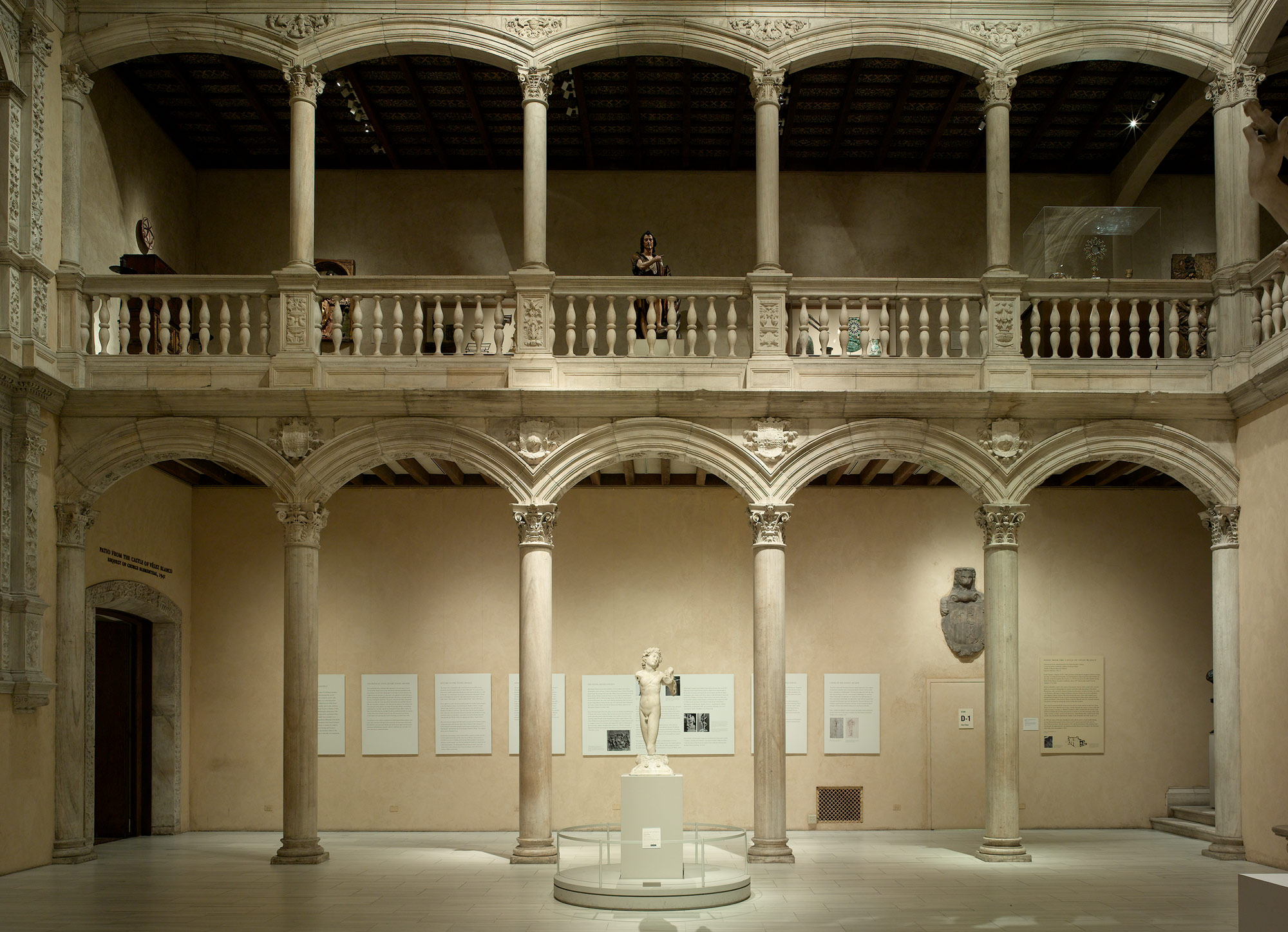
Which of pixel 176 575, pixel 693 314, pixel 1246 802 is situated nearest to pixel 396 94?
pixel 693 314

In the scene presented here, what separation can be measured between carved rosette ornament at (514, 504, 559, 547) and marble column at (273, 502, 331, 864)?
5.57 ft

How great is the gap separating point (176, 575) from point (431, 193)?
500cm

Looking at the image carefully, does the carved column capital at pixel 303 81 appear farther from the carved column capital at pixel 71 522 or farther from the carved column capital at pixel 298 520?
the carved column capital at pixel 71 522

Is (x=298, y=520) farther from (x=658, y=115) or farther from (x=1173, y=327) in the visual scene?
(x=1173, y=327)

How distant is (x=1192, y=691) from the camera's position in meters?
13.8

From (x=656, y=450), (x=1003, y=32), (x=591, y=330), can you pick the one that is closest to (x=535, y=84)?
(x=591, y=330)

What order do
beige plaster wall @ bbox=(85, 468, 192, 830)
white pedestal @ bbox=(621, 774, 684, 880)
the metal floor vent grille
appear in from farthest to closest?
1. the metal floor vent grille
2. beige plaster wall @ bbox=(85, 468, 192, 830)
3. white pedestal @ bbox=(621, 774, 684, 880)

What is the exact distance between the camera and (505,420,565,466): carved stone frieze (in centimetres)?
1123

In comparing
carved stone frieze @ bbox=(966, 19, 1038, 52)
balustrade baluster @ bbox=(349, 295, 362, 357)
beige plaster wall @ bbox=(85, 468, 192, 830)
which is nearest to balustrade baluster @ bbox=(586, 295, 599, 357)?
balustrade baluster @ bbox=(349, 295, 362, 357)

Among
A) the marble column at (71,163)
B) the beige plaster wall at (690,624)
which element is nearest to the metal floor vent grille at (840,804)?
the beige plaster wall at (690,624)

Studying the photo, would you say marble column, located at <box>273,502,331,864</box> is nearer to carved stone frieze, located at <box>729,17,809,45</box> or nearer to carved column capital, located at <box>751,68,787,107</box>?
carved column capital, located at <box>751,68,787,107</box>

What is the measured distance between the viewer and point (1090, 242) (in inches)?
485

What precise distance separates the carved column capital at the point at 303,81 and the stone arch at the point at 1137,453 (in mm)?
7035

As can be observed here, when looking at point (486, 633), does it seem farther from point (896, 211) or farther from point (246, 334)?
point (896, 211)
